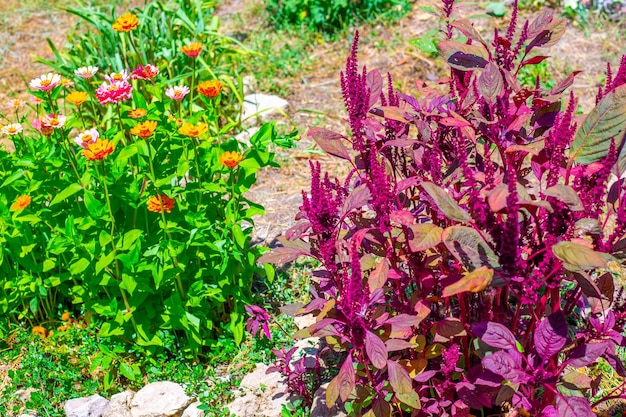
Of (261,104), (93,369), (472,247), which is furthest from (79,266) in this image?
(261,104)

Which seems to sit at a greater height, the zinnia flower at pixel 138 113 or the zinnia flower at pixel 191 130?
the zinnia flower at pixel 138 113

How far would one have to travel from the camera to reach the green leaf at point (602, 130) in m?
1.74

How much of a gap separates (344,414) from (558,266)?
1073 millimetres

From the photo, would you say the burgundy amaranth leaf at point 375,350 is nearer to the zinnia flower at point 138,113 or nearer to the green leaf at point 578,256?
the green leaf at point 578,256

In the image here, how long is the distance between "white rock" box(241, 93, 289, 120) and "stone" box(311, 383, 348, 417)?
2.47 meters

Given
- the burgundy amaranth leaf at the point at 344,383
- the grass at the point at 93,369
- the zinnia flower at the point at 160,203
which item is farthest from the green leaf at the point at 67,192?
the burgundy amaranth leaf at the point at 344,383

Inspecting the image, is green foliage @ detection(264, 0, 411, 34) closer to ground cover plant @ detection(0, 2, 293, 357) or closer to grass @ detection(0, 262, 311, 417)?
ground cover plant @ detection(0, 2, 293, 357)

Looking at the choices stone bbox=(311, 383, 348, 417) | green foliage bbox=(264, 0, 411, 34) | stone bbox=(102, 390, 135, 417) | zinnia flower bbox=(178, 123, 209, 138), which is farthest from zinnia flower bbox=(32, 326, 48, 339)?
green foliage bbox=(264, 0, 411, 34)

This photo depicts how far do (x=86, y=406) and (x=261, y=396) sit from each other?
69 cm

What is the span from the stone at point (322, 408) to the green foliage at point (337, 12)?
Answer: 3691 mm

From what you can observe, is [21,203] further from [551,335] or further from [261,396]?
[551,335]

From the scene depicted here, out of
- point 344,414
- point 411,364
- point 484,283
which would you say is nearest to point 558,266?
point 484,283

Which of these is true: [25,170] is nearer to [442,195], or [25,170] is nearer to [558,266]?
[442,195]

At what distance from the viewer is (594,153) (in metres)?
1.76
